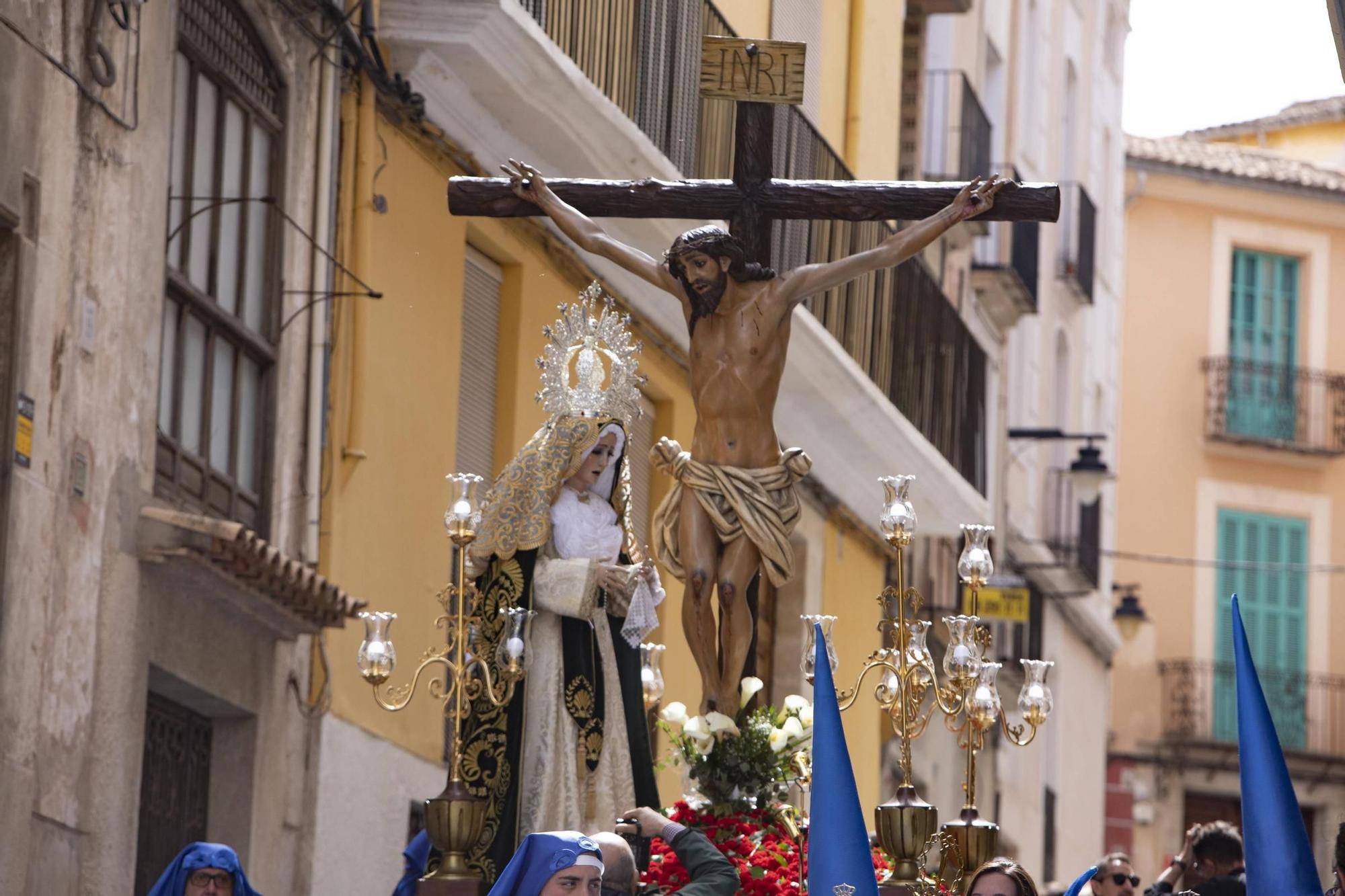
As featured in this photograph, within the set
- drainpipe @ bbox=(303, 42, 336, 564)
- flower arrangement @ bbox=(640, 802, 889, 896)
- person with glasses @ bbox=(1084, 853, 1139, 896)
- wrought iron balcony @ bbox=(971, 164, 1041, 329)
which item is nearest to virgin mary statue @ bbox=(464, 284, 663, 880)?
flower arrangement @ bbox=(640, 802, 889, 896)

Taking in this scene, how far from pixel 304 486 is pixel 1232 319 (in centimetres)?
2106

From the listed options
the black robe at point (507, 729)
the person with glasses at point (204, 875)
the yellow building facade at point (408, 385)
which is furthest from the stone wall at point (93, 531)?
the black robe at point (507, 729)

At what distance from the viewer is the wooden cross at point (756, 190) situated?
8969 millimetres

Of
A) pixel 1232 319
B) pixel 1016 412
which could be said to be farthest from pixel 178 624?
pixel 1232 319

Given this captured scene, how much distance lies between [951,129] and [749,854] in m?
13.0

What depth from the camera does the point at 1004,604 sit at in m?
21.8

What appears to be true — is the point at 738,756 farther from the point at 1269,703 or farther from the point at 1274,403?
the point at 1274,403

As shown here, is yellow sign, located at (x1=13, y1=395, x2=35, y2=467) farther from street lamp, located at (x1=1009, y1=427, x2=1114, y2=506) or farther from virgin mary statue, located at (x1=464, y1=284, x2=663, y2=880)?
street lamp, located at (x1=1009, y1=427, x2=1114, y2=506)

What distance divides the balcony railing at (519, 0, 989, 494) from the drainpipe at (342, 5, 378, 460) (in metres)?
0.92

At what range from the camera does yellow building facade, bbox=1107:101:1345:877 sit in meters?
30.6

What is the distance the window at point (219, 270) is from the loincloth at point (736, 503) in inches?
103

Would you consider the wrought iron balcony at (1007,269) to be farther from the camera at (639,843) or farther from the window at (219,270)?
the camera at (639,843)

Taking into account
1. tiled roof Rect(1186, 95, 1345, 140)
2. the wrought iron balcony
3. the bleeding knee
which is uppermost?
tiled roof Rect(1186, 95, 1345, 140)

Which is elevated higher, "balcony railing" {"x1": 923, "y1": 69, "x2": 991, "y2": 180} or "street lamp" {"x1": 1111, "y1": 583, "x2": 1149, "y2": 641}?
"balcony railing" {"x1": 923, "y1": 69, "x2": 991, "y2": 180}
